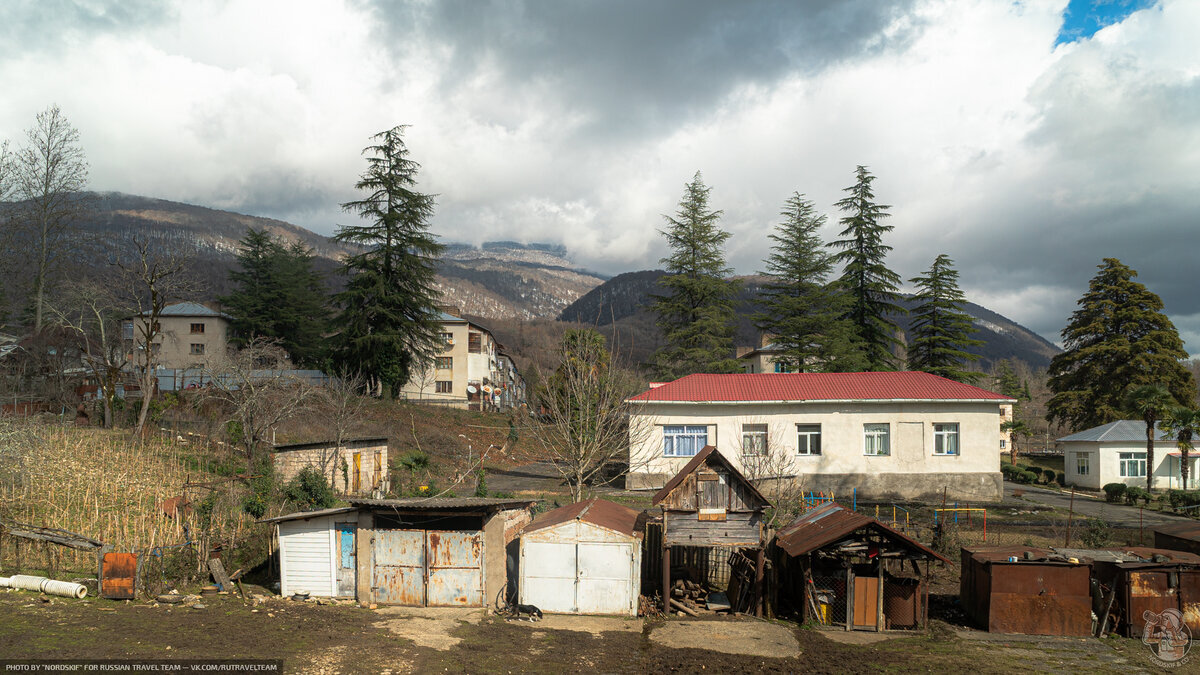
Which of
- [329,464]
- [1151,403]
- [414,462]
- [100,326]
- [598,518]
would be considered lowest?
[414,462]

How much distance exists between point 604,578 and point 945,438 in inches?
921

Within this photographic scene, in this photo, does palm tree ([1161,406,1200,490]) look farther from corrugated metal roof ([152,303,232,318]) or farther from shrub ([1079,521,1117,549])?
corrugated metal roof ([152,303,232,318])

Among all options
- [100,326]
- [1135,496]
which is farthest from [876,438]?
[100,326]

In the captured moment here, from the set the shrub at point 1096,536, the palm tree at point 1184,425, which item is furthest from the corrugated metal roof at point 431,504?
the palm tree at point 1184,425

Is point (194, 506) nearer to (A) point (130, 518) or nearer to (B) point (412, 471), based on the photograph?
(A) point (130, 518)

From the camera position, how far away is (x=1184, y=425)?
117ft

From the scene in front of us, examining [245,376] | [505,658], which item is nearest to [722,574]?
[505,658]

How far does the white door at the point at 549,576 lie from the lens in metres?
17.2

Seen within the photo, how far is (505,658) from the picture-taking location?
1356cm

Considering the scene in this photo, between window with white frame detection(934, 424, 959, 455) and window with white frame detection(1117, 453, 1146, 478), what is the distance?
626 inches

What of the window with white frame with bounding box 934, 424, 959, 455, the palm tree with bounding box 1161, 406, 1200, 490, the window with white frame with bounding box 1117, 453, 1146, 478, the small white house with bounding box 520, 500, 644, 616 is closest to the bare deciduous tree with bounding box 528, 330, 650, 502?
the small white house with bounding box 520, 500, 644, 616

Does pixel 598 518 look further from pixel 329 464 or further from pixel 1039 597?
pixel 329 464

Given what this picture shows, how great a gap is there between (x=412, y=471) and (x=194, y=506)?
12.4m

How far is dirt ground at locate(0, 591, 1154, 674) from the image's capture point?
12.9 m
